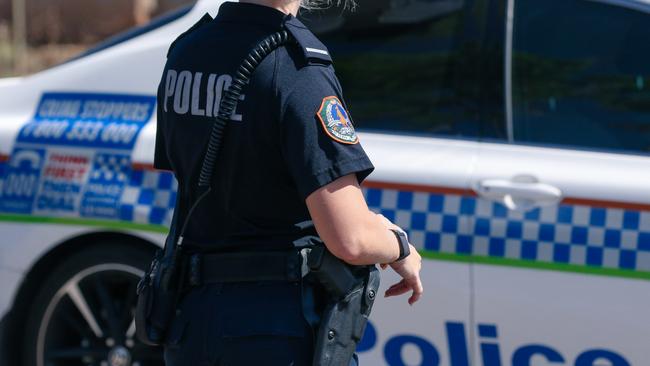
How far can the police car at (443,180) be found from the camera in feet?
9.94

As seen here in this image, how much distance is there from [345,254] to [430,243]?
47.8 inches

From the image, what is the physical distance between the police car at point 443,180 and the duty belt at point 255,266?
1165mm

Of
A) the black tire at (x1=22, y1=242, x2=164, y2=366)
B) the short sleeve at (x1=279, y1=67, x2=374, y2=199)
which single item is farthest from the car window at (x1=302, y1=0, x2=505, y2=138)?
the short sleeve at (x1=279, y1=67, x2=374, y2=199)

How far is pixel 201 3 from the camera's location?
3541 millimetres

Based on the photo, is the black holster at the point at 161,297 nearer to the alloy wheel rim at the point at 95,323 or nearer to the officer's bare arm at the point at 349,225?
the officer's bare arm at the point at 349,225

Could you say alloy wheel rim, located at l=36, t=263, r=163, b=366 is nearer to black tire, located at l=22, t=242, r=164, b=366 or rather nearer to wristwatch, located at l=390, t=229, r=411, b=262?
black tire, located at l=22, t=242, r=164, b=366

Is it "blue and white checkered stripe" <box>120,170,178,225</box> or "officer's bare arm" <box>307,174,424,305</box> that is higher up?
"officer's bare arm" <box>307,174,424,305</box>

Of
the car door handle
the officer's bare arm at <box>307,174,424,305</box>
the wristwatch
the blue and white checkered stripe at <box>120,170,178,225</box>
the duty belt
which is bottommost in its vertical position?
the blue and white checkered stripe at <box>120,170,178,225</box>

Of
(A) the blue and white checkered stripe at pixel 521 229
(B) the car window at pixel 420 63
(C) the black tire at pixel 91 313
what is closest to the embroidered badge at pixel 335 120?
(A) the blue and white checkered stripe at pixel 521 229

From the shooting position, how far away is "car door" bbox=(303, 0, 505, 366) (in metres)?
3.11

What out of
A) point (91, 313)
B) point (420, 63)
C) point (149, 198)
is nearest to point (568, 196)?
point (420, 63)

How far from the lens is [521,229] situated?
306cm

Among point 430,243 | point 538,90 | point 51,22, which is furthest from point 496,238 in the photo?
point 51,22

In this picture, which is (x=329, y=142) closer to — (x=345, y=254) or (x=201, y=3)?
(x=345, y=254)
